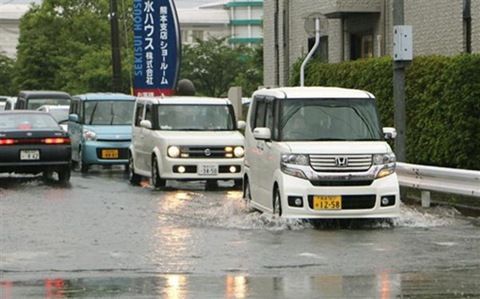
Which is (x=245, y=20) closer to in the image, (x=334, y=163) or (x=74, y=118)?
(x=74, y=118)

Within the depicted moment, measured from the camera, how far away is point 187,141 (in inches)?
910

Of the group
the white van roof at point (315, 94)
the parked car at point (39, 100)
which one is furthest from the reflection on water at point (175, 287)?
the parked car at point (39, 100)

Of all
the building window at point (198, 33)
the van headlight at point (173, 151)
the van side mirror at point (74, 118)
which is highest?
the building window at point (198, 33)

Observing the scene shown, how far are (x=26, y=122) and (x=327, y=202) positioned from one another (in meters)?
11.0

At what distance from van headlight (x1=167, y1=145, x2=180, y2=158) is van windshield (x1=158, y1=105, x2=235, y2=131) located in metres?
1.03

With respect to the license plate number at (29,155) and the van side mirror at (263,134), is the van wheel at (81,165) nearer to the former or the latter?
the license plate number at (29,155)

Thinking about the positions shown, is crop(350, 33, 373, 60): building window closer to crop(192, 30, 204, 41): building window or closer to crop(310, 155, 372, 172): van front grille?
crop(310, 155, 372, 172): van front grille

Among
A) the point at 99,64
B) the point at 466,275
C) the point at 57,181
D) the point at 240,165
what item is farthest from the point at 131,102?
the point at 99,64

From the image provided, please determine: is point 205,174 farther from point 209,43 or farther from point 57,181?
point 209,43

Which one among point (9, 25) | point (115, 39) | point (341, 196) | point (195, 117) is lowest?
point (341, 196)

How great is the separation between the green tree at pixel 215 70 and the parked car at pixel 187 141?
44301mm

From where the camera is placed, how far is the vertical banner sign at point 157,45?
34.9 meters

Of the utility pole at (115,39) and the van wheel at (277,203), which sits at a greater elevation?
the utility pole at (115,39)

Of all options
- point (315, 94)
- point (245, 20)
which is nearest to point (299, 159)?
point (315, 94)
